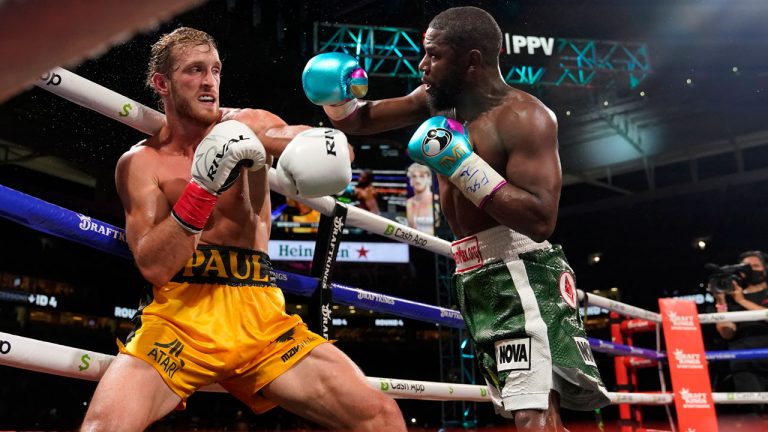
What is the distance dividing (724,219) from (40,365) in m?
12.8

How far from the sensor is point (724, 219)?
40.2 ft

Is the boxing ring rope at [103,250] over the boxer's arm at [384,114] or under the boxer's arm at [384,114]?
under

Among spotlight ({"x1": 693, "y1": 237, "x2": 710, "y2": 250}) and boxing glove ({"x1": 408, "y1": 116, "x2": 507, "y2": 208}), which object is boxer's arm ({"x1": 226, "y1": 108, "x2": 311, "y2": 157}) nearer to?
boxing glove ({"x1": 408, "y1": 116, "x2": 507, "y2": 208})

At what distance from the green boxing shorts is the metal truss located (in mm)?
6521

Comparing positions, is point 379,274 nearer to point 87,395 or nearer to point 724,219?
point 87,395

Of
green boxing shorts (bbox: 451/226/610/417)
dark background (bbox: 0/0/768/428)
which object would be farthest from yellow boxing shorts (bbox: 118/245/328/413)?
dark background (bbox: 0/0/768/428)

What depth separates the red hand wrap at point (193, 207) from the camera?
1512 mm

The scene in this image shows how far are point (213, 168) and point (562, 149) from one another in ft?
35.6

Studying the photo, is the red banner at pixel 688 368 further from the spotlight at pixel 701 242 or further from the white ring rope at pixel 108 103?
the spotlight at pixel 701 242

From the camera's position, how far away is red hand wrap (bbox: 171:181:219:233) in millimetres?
1512

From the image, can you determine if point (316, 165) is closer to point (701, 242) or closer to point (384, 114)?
point (384, 114)

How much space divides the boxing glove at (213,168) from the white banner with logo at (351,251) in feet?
28.6

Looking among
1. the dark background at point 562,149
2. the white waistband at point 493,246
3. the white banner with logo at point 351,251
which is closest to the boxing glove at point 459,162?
the white waistband at point 493,246

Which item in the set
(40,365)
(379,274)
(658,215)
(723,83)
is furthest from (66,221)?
(658,215)
